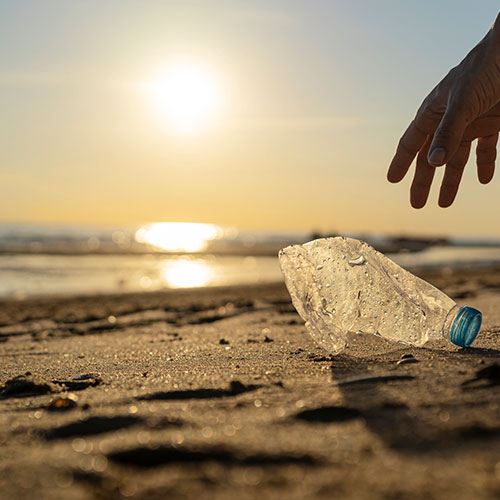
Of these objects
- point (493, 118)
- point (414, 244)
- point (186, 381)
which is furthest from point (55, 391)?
point (414, 244)

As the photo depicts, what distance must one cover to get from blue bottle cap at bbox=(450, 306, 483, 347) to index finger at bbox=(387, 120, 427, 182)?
70 centimetres

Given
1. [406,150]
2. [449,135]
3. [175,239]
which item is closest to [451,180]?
[406,150]

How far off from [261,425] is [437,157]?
1085 mm

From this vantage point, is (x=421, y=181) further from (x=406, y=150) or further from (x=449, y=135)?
(x=449, y=135)

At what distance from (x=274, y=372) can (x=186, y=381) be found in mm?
350

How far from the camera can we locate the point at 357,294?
2.67 meters

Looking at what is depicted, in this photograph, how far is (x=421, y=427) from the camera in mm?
1289

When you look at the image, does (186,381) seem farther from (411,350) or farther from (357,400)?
(411,350)

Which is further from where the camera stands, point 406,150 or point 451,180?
point 451,180

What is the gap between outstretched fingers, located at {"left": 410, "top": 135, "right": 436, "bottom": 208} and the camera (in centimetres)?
253

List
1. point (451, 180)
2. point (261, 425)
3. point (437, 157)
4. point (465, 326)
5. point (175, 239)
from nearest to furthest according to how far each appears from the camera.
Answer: point (261, 425), point (437, 157), point (465, 326), point (451, 180), point (175, 239)

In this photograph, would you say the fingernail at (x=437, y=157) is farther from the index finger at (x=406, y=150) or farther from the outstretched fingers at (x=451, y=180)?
the outstretched fingers at (x=451, y=180)

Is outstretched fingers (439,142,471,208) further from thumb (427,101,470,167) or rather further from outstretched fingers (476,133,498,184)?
thumb (427,101,470,167)

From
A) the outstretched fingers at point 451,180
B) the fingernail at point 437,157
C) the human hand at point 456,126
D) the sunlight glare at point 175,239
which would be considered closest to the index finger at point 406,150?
the human hand at point 456,126
